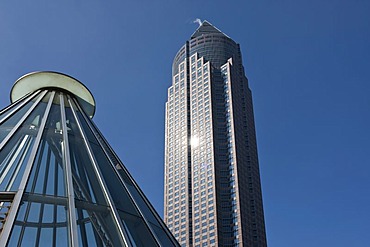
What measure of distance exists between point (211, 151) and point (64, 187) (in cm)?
9780

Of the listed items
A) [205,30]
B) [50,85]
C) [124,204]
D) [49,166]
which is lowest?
[124,204]

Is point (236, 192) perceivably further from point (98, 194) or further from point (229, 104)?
point (98, 194)

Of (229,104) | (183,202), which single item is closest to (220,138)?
(229,104)

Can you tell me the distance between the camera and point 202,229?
9519cm

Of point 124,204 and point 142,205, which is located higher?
point 142,205

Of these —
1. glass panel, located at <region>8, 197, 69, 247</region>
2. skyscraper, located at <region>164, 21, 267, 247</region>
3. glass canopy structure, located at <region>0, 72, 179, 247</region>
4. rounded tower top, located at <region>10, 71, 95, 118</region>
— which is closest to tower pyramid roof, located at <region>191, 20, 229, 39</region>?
skyscraper, located at <region>164, 21, 267, 247</region>

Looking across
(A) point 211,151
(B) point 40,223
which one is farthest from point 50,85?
(A) point 211,151

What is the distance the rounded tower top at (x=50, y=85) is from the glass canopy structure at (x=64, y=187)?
40.4 inches

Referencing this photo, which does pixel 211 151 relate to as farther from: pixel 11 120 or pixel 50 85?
A: pixel 11 120

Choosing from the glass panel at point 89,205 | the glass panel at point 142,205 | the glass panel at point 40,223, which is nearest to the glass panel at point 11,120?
the glass panel at point 89,205

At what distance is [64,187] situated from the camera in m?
7.45

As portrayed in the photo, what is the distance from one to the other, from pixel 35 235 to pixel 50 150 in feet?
8.82

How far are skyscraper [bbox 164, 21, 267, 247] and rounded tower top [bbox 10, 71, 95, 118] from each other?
275 ft

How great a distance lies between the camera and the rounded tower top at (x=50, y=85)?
Answer: 1252 cm
